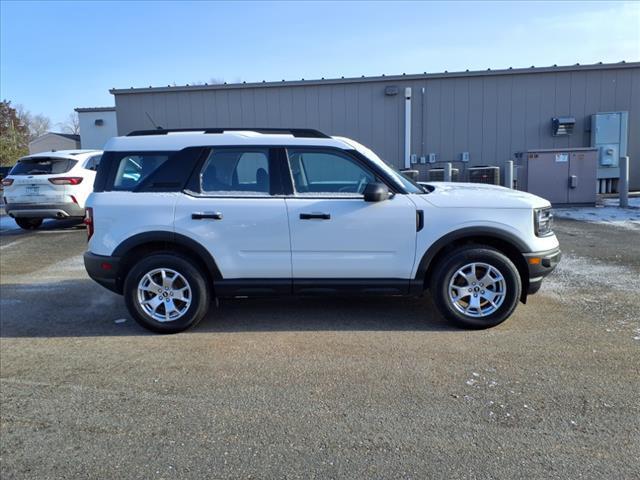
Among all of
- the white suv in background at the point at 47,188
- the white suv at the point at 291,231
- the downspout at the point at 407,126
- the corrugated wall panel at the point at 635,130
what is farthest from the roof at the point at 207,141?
the corrugated wall panel at the point at 635,130

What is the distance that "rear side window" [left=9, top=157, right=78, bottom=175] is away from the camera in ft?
36.0

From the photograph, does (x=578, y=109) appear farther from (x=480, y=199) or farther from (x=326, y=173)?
(x=326, y=173)

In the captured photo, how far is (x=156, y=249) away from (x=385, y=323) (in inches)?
91.0

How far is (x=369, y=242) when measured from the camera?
15.7ft

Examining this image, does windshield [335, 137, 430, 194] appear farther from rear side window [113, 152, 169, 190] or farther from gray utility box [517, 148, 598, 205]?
gray utility box [517, 148, 598, 205]

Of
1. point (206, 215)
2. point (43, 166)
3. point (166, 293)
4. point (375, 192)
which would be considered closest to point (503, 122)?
point (43, 166)

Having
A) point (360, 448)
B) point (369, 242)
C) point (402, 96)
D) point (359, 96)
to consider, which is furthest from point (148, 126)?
point (360, 448)

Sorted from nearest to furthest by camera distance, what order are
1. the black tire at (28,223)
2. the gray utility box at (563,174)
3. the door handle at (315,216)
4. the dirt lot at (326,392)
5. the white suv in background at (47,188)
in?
the dirt lot at (326,392) < the door handle at (315,216) < the white suv in background at (47,188) < the black tire at (28,223) < the gray utility box at (563,174)

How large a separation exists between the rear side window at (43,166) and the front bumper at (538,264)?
31.8 ft

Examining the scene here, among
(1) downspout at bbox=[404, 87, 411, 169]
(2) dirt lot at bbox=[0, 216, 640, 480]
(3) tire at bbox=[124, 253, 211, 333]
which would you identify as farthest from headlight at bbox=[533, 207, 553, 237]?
(1) downspout at bbox=[404, 87, 411, 169]

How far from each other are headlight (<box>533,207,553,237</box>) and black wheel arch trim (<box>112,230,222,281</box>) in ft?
9.70

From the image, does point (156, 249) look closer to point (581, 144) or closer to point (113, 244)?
point (113, 244)

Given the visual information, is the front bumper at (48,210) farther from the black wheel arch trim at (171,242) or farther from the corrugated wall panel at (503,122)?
the corrugated wall panel at (503,122)

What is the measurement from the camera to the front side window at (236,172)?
4.92 meters
